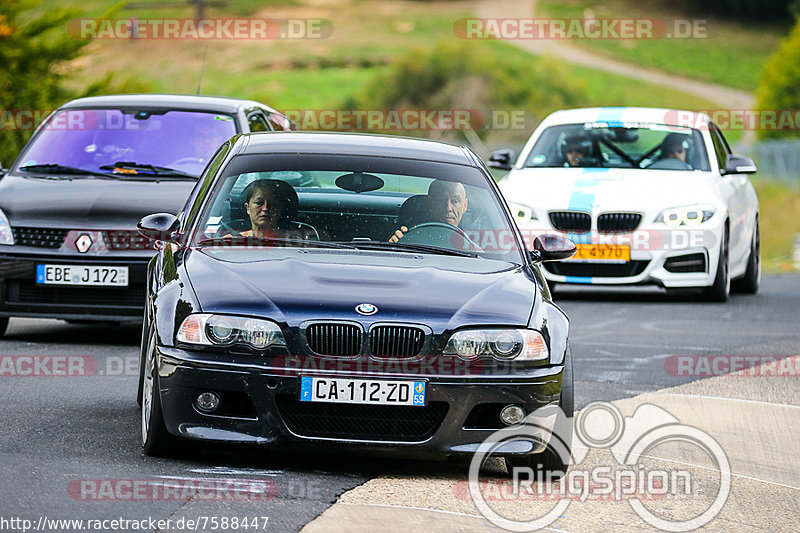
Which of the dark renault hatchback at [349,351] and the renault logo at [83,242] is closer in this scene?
the dark renault hatchback at [349,351]

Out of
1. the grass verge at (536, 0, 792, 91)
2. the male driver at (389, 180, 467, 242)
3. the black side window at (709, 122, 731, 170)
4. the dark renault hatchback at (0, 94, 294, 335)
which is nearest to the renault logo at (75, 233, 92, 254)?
the dark renault hatchback at (0, 94, 294, 335)

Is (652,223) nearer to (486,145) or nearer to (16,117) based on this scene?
(16,117)

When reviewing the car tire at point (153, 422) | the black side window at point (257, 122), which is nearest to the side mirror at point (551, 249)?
the car tire at point (153, 422)

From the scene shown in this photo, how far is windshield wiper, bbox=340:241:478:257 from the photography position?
7.21 m

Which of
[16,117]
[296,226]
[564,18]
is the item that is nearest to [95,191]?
[296,226]

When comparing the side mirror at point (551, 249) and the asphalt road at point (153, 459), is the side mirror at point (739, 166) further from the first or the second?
the side mirror at point (551, 249)

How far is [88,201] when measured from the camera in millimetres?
10773

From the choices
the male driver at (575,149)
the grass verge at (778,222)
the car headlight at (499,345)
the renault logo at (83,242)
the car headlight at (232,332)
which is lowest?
the grass verge at (778,222)

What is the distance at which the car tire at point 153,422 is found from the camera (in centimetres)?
643

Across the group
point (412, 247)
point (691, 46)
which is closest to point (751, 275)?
point (412, 247)

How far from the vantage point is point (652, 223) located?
14.6m

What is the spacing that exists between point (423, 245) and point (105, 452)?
1726 millimetres

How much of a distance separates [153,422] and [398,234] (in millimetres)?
1583

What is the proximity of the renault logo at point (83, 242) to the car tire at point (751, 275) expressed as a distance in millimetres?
8108
